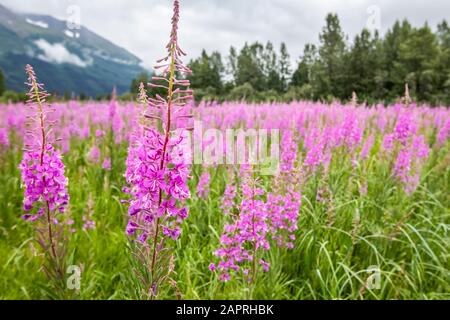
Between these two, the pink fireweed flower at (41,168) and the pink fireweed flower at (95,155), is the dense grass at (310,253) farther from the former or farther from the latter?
the pink fireweed flower at (95,155)

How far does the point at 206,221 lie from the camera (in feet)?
14.7

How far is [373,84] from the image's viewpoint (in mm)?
37344

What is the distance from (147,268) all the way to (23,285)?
243 cm

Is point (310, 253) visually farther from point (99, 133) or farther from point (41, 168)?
point (99, 133)

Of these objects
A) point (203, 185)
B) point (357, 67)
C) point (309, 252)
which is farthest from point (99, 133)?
point (357, 67)

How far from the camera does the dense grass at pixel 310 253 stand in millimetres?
3320

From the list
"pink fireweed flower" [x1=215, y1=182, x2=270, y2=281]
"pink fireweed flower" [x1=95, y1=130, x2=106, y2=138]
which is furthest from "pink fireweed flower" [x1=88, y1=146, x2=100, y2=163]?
"pink fireweed flower" [x1=215, y1=182, x2=270, y2=281]

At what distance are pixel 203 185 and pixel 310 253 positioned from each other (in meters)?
1.46

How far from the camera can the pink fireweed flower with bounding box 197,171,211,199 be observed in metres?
4.23

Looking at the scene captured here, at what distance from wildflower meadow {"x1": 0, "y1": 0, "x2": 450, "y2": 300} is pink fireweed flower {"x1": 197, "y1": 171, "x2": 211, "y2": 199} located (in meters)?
0.02

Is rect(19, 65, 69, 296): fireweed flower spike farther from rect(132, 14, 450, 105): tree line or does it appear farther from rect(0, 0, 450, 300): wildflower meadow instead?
rect(132, 14, 450, 105): tree line
